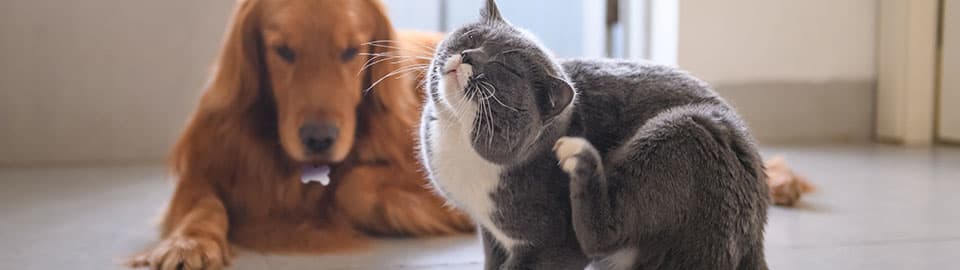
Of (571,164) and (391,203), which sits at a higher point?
(571,164)

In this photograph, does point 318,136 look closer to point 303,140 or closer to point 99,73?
point 303,140

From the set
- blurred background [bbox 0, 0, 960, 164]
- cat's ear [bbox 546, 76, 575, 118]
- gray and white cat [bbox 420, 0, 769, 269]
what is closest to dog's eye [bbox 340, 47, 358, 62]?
gray and white cat [bbox 420, 0, 769, 269]

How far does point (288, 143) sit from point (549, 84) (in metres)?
0.54

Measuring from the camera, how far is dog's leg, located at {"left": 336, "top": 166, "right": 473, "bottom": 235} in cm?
→ 130

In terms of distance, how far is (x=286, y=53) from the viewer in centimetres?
126

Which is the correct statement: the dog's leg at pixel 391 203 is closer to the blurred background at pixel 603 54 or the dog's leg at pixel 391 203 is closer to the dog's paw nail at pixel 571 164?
the dog's paw nail at pixel 571 164

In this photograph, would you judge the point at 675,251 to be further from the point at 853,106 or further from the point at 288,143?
the point at 853,106

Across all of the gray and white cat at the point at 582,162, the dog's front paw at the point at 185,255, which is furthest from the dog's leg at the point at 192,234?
the gray and white cat at the point at 582,162

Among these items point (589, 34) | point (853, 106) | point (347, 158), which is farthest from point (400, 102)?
point (853, 106)

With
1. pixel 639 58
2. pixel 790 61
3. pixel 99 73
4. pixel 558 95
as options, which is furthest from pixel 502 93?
pixel 790 61

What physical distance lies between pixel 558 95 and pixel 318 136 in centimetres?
52

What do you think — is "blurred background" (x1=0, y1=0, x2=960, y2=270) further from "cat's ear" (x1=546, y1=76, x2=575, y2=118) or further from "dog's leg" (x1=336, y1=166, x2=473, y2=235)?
"cat's ear" (x1=546, y1=76, x2=575, y2=118)

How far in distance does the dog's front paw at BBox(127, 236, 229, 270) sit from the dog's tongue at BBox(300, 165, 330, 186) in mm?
145

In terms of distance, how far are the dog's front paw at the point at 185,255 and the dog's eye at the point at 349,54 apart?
0.28 m
